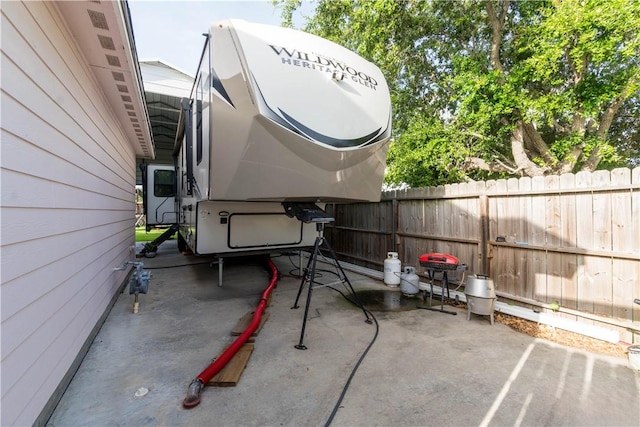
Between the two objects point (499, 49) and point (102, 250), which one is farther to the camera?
point (499, 49)

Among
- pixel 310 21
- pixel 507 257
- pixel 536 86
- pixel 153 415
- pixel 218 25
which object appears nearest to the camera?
pixel 153 415

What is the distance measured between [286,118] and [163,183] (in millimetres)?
8791

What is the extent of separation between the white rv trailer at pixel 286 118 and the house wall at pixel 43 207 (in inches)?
48.3

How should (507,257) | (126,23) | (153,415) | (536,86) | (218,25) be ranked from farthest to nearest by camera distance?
(536,86) → (507,257) → (218,25) → (126,23) → (153,415)

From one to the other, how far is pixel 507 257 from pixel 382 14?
21.3ft

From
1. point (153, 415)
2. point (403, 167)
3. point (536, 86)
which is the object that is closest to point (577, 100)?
point (536, 86)

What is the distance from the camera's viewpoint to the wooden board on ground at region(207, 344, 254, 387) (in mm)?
2420

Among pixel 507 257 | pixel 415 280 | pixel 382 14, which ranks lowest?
pixel 415 280

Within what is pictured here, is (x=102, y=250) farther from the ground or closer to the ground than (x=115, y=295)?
farther from the ground

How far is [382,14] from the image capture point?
7387 millimetres

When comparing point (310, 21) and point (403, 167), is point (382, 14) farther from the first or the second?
point (403, 167)

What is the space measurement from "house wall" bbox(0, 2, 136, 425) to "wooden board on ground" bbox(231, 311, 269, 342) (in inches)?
57.1

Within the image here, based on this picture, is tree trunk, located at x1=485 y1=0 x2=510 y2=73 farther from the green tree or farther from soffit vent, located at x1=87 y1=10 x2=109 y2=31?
soffit vent, located at x1=87 y1=10 x2=109 y2=31

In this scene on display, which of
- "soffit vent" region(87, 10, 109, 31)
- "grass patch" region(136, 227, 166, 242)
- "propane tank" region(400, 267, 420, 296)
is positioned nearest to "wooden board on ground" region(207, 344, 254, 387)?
"propane tank" region(400, 267, 420, 296)
